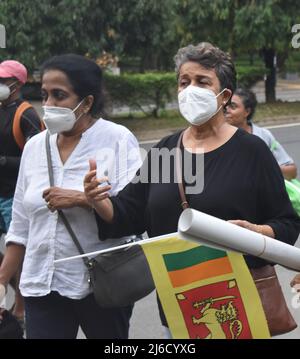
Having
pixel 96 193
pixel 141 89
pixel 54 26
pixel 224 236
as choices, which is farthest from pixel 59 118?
pixel 141 89

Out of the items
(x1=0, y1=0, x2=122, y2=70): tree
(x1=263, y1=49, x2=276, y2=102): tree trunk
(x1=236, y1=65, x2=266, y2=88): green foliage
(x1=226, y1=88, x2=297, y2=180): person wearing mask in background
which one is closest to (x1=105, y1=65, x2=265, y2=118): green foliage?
(x1=0, y1=0, x2=122, y2=70): tree

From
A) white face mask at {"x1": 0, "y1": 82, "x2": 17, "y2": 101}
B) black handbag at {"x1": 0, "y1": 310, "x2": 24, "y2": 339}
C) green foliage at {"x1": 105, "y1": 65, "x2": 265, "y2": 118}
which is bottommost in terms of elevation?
green foliage at {"x1": 105, "y1": 65, "x2": 265, "y2": 118}

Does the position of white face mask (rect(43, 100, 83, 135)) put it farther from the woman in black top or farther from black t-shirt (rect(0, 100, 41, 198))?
black t-shirt (rect(0, 100, 41, 198))

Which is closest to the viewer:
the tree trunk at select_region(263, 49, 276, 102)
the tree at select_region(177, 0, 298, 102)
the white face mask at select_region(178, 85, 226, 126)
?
the white face mask at select_region(178, 85, 226, 126)

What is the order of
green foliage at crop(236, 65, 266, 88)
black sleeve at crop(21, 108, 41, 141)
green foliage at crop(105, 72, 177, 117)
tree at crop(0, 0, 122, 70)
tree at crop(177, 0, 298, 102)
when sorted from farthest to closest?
green foliage at crop(236, 65, 266, 88) → tree at crop(177, 0, 298, 102) → green foliage at crop(105, 72, 177, 117) → tree at crop(0, 0, 122, 70) → black sleeve at crop(21, 108, 41, 141)

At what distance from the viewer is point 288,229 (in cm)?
240

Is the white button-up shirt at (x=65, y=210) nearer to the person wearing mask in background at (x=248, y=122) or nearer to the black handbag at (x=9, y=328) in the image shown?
the black handbag at (x=9, y=328)

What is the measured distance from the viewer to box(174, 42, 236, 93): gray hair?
2.52 meters

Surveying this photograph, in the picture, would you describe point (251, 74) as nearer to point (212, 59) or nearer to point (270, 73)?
point (270, 73)

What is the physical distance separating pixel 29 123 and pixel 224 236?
2913 millimetres

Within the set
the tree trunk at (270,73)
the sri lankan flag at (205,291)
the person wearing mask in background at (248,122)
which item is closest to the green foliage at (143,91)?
the tree trunk at (270,73)

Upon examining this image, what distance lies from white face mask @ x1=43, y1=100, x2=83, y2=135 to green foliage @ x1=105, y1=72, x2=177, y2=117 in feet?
42.3
